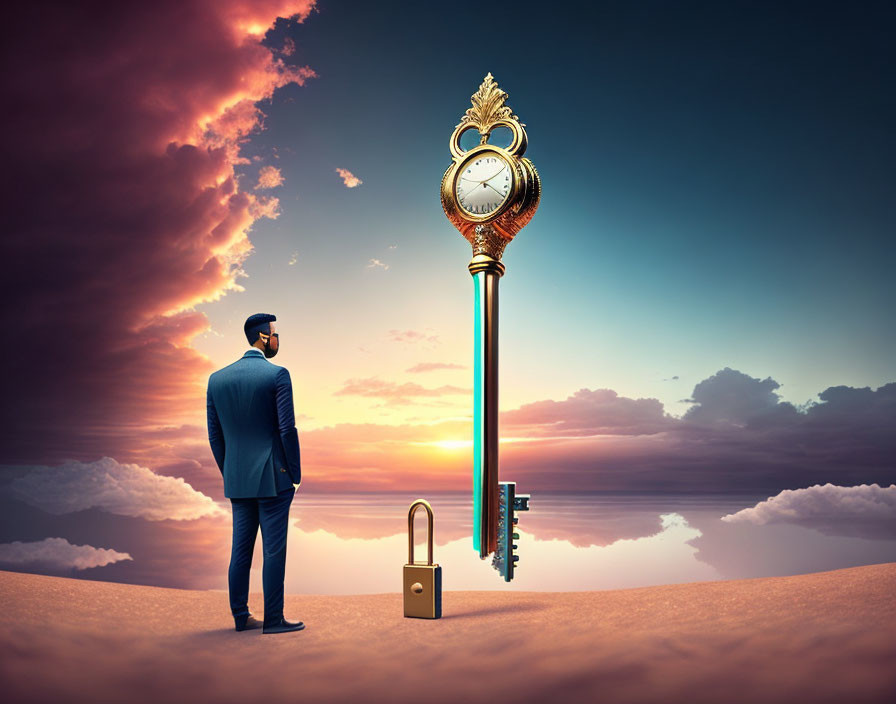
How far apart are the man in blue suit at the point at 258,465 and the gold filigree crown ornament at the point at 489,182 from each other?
2185 millimetres

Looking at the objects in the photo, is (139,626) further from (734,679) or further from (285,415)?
(734,679)

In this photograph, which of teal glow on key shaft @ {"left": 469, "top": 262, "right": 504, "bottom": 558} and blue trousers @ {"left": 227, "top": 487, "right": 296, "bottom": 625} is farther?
teal glow on key shaft @ {"left": 469, "top": 262, "right": 504, "bottom": 558}

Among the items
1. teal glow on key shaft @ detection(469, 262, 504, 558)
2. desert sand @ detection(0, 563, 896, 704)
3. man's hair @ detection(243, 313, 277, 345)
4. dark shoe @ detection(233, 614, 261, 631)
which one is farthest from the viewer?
teal glow on key shaft @ detection(469, 262, 504, 558)

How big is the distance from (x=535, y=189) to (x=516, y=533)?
291cm

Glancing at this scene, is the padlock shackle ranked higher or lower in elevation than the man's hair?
lower

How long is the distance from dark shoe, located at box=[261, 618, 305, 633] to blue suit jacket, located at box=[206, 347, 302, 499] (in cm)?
96

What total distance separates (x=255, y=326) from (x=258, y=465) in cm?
105

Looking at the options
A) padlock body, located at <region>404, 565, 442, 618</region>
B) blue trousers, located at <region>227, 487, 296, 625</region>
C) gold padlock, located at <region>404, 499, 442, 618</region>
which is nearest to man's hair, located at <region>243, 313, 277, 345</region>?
blue trousers, located at <region>227, 487, 296, 625</region>

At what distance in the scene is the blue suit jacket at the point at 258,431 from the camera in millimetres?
5438

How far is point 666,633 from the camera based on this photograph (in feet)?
16.8

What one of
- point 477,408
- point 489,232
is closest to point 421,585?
point 477,408

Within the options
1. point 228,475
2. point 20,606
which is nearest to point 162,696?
point 228,475

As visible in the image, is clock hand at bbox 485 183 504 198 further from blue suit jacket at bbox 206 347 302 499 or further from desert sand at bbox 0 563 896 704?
desert sand at bbox 0 563 896 704

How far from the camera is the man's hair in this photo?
19.0 ft
